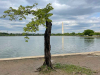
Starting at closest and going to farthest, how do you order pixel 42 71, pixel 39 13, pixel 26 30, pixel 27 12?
pixel 26 30 → pixel 39 13 → pixel 27 12 → pixel 42 71

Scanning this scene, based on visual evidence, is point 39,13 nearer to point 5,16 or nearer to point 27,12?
point 27,12

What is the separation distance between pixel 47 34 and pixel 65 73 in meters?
2.62

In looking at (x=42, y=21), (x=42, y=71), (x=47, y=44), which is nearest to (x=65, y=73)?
(x=42, y=71)

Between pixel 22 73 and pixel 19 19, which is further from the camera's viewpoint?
pixel 22 73

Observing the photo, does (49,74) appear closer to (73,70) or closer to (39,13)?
(73,70)

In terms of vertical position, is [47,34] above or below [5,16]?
below

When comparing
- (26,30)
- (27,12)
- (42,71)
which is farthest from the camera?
(42,71)

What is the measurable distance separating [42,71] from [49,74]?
1.88 ft

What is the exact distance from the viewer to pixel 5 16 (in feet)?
20.4

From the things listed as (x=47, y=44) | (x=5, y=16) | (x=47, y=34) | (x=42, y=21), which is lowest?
(x=47, y=44)

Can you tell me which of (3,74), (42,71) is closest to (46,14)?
(42,71)

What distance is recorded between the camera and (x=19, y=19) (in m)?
6.32

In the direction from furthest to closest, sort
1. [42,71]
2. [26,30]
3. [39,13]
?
[42,71]
[39,13]
[26,30]

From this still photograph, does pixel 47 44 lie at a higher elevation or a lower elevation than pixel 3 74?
higher
